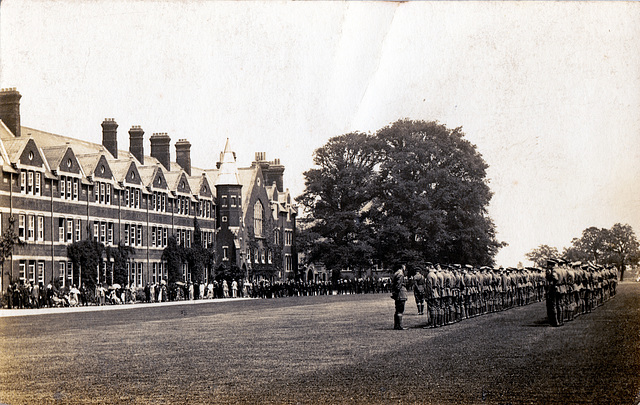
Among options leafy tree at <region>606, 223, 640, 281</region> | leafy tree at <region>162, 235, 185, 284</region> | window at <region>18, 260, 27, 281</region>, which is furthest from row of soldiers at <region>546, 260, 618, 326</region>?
leafy tree at <region>162, 235, 185, 284</region>

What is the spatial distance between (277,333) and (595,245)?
31.4 ft

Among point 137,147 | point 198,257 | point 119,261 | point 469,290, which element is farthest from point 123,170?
point 469,290

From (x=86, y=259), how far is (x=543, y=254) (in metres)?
36.3

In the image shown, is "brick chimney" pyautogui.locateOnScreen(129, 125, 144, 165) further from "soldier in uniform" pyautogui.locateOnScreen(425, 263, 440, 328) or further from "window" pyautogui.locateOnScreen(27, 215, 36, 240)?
"soldier in uniform" pyautogui.locateOnScreen(425, 263, 440, 328)

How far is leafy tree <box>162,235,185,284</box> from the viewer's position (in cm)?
6372

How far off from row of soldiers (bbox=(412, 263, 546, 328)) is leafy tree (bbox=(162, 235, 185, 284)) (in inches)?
1186

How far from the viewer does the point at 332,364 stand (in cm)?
1770

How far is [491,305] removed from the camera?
34.4m

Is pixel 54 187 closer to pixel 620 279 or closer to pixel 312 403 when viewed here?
pixel 620 279

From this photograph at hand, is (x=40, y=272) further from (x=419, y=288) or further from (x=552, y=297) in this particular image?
(x=552, y=297)

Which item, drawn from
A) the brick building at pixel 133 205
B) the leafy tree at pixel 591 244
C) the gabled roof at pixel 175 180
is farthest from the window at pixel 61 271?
the leafy tree at pixel 591 244

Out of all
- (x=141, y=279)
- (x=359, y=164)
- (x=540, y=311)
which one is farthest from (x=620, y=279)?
(x=141, y=279)

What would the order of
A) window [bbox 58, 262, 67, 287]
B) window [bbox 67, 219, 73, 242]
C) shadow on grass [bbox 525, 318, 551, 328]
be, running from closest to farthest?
→ shadow on grass [bbox 525, 318, 551, 328]
window [bbox 58, 262, 67, 287]
window [bbox 67, 219, 73, 242]

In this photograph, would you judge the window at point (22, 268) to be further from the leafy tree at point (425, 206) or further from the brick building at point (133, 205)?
the leafy tree at point (425, 206)
